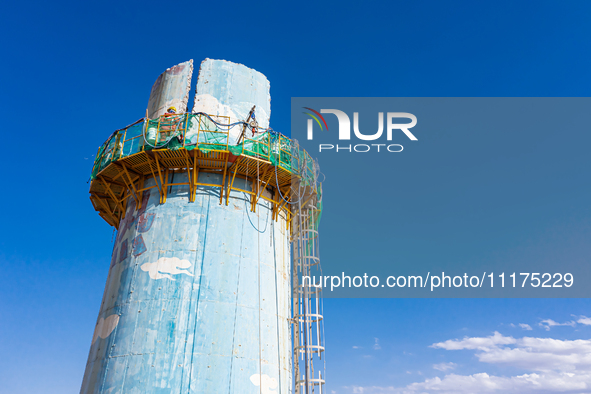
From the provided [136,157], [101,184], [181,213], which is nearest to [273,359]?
[181,213]

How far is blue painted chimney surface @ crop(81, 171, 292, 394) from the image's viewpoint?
15.5 m

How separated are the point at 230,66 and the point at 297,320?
45.4 ft

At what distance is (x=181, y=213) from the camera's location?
1811 centimetres

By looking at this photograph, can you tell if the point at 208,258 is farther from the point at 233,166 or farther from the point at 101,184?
the point at 101,184

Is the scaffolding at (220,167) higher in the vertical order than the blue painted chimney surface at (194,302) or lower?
higher

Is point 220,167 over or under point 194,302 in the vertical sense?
over

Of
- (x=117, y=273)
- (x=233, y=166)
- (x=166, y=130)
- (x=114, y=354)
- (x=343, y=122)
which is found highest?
(x=343, y=122)

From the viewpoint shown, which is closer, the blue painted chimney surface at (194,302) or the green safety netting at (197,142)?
the blue painted chimney surface at (194,302)

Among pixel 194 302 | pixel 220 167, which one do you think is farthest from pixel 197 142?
pixel 194 302

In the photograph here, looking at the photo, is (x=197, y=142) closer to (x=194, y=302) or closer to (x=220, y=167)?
(x=220, y=167)

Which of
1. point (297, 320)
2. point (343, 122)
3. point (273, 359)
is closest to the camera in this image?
point (273, 359)

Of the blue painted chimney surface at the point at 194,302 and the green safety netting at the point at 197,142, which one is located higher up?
the green safety netting at the point at 197,142

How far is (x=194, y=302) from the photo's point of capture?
1641 centimetres

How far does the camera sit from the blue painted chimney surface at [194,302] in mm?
15461
